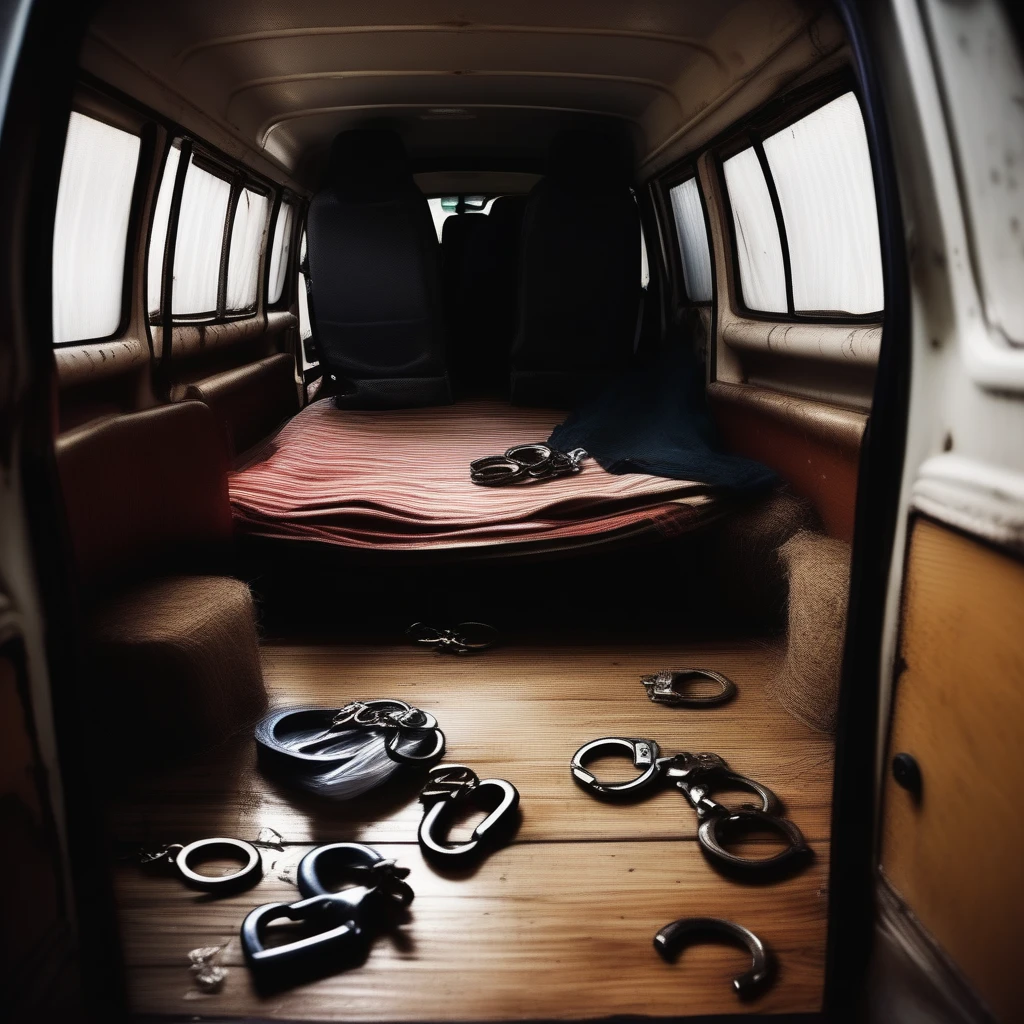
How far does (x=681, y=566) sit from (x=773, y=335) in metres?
0.81

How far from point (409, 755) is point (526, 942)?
528 millimetres

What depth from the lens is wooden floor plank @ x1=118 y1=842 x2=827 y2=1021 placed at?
47.2 inches

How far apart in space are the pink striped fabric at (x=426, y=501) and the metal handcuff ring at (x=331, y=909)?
3.63 ft

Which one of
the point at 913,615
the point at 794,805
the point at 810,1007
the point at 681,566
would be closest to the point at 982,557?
the point at 913,615

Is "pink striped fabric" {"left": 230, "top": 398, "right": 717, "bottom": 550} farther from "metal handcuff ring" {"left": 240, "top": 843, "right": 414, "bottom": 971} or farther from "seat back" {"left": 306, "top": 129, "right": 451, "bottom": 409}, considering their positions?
"metal handcuff ring" {"left": 240, "top": 843, "right": 414, "bottom": 971}

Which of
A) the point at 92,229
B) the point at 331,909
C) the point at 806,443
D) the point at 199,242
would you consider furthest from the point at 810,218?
the point at 331,909

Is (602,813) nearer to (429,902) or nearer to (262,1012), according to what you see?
(429,902)

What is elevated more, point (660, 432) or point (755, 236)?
point (755, 236)

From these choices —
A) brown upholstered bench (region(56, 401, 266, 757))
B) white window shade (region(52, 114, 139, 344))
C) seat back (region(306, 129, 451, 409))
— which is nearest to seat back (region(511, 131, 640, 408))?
seat back (region(306, 129, 451, 409))

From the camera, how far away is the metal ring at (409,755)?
5.74 feet

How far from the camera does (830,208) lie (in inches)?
96.7

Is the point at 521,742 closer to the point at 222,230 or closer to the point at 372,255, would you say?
the point at 222,230

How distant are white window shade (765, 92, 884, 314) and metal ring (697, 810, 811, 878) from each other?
1.35 metres

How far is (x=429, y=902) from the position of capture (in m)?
1.41
